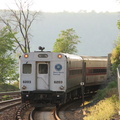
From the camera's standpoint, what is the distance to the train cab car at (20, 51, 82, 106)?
20.8m

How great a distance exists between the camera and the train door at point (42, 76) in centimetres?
2084

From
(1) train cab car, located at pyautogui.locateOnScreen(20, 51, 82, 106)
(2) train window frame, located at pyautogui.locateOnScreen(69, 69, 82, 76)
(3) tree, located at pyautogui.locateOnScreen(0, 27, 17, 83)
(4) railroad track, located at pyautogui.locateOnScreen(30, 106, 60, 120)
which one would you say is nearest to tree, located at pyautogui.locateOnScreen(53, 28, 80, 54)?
(3) tree, located at pyautogui.locateOnScreen(0, 27, 17, 83)

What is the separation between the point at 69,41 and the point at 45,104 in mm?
50956

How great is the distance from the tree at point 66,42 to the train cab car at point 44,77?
49.6 metres

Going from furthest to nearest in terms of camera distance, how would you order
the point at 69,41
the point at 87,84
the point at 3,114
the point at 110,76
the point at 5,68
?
the point at 69,41
the point at 5,68
the point at 110,76
the point at 87,84
the point at 3,114

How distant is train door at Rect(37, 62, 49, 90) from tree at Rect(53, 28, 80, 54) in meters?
49.6

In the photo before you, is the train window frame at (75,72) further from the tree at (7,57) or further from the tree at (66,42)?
the tree at (66,42)

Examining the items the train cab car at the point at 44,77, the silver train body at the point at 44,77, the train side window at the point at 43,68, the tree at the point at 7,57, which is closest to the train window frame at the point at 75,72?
the silver train body at the point at 44,77

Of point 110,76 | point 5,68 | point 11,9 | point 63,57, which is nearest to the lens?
point 63,57

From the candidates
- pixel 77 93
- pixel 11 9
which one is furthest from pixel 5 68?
pixel 77 93

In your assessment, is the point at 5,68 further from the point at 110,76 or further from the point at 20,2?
the point at 110,76

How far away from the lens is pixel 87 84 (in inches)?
1191

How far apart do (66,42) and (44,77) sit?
5071cm

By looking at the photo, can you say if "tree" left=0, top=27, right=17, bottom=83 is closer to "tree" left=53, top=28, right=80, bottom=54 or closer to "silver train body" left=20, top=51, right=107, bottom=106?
"tree" left=53, top=28, right=80, bottom=54
